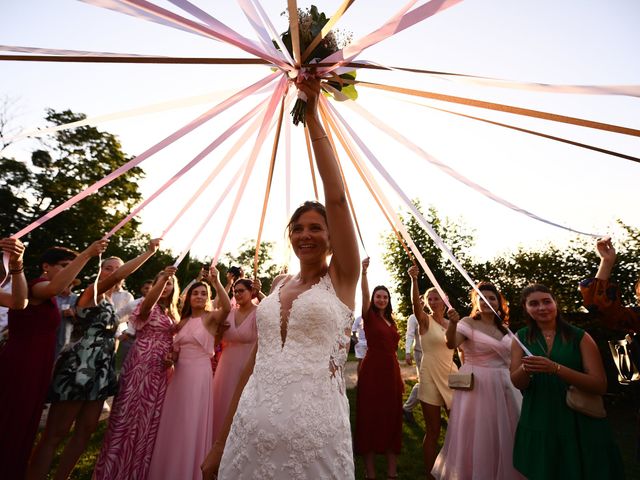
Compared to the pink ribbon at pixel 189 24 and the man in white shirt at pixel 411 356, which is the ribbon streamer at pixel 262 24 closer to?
the pink ribbon at pixel 189 24

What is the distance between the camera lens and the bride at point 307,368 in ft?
5.21

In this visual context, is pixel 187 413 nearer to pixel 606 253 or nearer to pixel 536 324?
pixel 536 324

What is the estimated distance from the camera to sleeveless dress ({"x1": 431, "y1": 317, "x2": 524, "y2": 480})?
3885 millimetres

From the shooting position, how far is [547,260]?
1631 centimetres

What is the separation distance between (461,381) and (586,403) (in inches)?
54.0

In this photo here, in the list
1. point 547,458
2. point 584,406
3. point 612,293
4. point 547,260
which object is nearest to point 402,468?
point 547,458

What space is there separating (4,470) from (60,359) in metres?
0.98

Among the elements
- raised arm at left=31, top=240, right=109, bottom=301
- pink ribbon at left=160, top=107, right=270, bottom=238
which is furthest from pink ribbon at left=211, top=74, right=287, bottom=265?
raised arm at left=31, top=240, right=109, bottom=301

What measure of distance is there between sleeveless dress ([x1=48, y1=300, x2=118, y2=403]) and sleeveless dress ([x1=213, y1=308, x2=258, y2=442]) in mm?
1163

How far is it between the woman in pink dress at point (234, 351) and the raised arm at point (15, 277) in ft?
7.39

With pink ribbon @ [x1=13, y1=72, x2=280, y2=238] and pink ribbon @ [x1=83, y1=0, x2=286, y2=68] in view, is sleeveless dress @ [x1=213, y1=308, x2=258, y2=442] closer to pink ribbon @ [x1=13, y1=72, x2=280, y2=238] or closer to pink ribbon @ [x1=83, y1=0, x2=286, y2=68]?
pink ribbon @ [x1=13, y1=72, x2=280, y2=238]

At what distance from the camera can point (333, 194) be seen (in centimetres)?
171

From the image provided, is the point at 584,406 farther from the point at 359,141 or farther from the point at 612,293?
the point at 359,141

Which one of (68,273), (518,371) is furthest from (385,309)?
(68,273)
